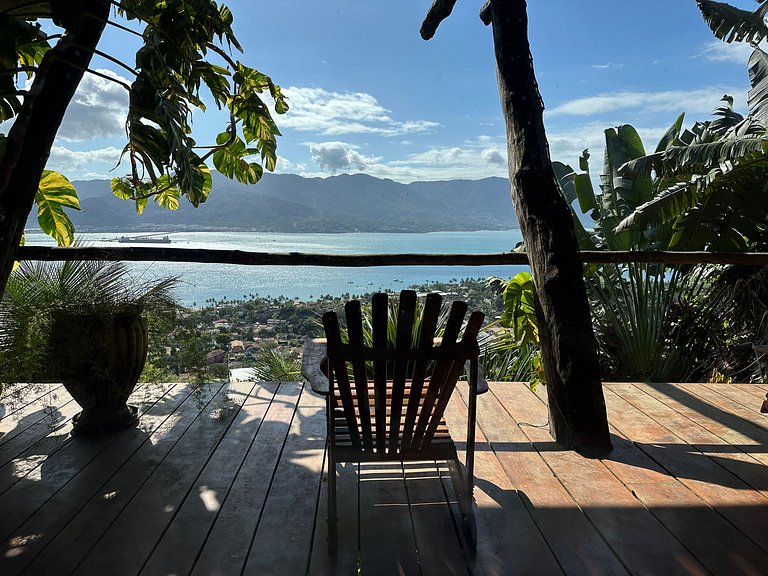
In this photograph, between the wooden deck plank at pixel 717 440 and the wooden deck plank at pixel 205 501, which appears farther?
the wooden deck plank at pixel 717 440

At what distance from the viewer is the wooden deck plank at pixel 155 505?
190cm

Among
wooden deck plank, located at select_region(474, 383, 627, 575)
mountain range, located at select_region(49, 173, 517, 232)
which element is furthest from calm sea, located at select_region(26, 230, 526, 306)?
mountain range, located at select_region(49, 173, 517, 232)

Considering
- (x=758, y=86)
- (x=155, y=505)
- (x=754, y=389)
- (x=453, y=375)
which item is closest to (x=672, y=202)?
(x=758, y=86)

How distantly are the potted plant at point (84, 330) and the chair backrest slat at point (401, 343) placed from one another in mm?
1803

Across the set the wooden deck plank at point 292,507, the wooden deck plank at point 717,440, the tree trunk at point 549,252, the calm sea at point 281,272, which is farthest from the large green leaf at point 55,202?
the wooden deck plank at point 717,440

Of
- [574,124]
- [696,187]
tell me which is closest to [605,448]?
[696,187]

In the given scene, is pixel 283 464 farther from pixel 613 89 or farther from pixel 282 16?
pixel 613 89

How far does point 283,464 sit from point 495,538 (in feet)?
3.76

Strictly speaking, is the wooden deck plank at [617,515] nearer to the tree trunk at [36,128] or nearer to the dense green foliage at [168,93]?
the dense green foliage at [168,93]

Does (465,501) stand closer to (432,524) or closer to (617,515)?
(432,524)

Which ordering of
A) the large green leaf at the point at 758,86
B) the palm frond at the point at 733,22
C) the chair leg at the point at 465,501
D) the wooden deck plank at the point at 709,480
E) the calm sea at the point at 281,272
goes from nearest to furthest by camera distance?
the chair leg at the point at 465,501, the wooden deck plank at the point at 709,480, the calm sea at the point at 281,272, the large green leaf at the point at 758,86, the palm frond at the point at 733,22

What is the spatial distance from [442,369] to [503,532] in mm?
705

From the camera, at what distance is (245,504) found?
2316 mm

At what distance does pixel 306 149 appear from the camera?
58.2 ft
